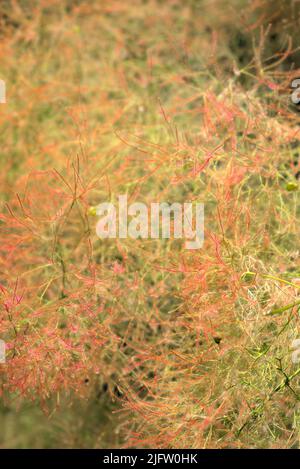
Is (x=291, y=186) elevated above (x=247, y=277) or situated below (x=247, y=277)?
above

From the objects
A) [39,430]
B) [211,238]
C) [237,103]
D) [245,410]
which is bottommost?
[39,430]

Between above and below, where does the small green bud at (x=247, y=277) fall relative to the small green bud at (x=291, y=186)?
below

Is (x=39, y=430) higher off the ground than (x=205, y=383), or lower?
lower

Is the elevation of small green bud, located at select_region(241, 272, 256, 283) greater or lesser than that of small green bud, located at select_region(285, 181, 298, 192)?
Answer: lesser

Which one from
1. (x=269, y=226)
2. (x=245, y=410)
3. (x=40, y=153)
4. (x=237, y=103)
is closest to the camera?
(x=245, y=410)

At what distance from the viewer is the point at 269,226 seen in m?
1.36

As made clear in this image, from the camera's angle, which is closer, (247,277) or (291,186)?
(247,277)

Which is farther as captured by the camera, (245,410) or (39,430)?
(39,430)

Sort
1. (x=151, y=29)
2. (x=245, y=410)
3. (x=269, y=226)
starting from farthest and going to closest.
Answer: (x=151, y=29)
(x=269, y=226)
(x=245, y=410)

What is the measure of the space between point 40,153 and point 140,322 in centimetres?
55

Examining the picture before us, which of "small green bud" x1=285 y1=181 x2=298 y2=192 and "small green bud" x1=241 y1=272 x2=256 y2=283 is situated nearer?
"small green bud" x1=241 y1=272 x2=256 y2=283

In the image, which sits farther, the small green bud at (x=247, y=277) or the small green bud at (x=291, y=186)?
the small green bud at (x=291, y=186)
